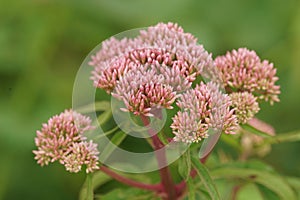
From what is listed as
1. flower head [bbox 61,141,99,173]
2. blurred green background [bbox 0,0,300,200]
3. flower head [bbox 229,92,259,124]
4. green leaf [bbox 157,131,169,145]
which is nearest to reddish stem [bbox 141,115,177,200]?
green leaf [bbox 157,131,169,145]

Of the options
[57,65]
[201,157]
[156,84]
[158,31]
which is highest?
[57,65]

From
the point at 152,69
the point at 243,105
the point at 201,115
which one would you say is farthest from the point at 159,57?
the point at 243,105

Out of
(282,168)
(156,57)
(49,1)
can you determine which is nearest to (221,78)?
(156,57)

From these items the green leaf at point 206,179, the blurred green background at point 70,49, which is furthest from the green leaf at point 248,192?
the blurred green background at point 70,49

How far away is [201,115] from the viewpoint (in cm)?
261

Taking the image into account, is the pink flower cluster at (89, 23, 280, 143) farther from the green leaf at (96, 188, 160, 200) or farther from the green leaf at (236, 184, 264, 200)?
the green leaf at (236, 184, 264, 200)

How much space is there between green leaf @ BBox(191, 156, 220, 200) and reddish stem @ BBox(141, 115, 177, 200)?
192 millimetres

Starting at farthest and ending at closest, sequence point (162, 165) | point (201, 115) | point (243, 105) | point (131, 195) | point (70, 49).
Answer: point (70, 49) → point (131, 195) → point (162, 165) → point (243, 105) → point (201, 115)

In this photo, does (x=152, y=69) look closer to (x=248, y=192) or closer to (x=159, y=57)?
(x=159, y=57)

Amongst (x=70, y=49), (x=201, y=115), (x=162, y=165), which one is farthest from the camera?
(x=70, y=49)

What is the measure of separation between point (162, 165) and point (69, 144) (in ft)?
1.60

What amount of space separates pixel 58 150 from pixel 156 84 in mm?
601

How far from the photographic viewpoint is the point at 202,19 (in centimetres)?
612

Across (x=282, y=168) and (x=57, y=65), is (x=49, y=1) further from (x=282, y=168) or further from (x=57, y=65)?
(x=282, y=168)
